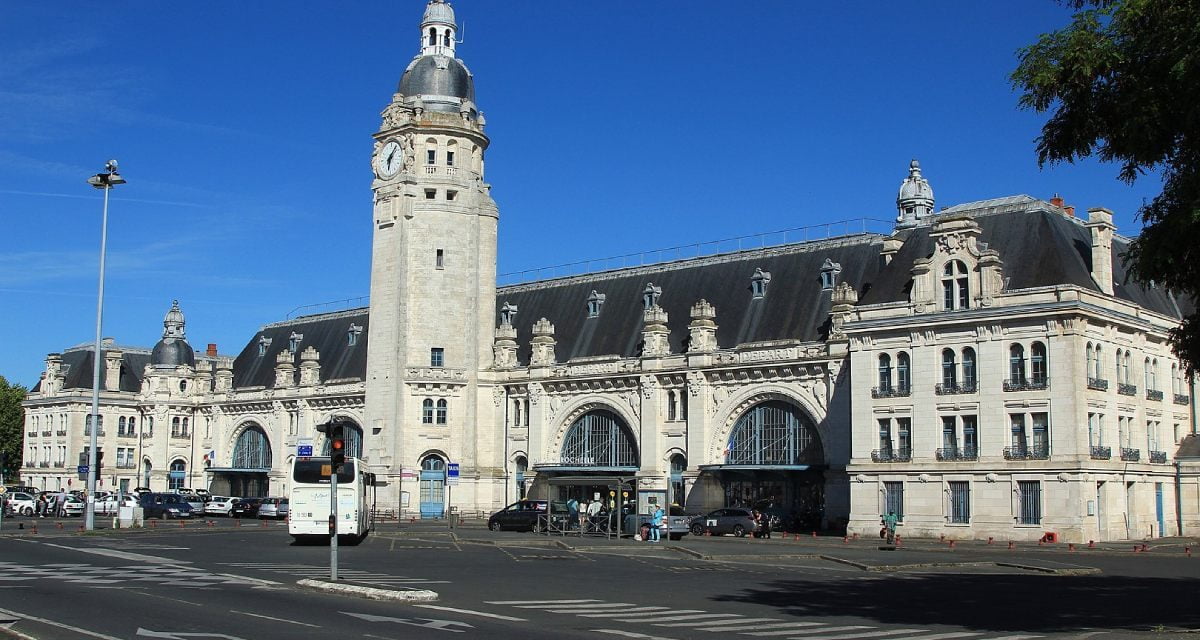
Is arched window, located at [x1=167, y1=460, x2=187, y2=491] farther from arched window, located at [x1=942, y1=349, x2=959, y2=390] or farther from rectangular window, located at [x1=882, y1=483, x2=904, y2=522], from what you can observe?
arched window, located at [x1=942, y1=349, x2=959, y2=390]

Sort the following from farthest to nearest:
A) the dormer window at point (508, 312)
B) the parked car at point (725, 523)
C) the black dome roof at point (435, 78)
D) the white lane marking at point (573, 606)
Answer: the dormer window at point (508, 312) < the black dome roof at point (435, 78) < the parked car at point (725, 523) < the white lane marking at point (573, 606)

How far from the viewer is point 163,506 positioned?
234 feet

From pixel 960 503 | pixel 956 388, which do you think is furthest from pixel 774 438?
pixel 960 503

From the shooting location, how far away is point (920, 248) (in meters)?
55.8

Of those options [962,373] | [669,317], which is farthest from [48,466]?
[962,373]

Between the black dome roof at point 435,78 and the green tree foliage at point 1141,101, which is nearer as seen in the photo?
the green tree foliage at point 1141,101

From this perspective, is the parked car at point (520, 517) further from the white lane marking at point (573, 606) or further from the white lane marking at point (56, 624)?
the white lane marking at point (56, 624)

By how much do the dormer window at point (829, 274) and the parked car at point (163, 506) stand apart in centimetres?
3791

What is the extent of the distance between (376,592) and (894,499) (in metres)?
33.9

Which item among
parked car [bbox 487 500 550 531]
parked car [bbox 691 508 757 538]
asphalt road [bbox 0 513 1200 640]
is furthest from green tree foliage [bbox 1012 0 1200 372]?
parked car [bbox 487 500 550 531]

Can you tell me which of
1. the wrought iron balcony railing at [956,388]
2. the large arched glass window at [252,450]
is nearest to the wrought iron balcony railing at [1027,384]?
the wrought iron balcony railing at [956,388]

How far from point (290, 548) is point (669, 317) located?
3368 cm

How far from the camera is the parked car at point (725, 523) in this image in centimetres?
5366

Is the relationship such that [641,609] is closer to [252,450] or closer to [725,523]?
[725,523]
